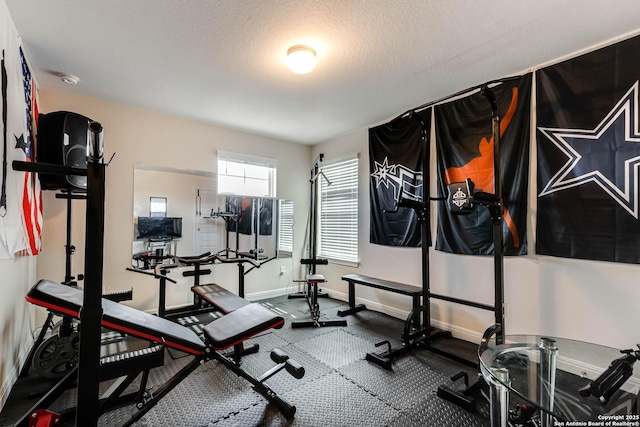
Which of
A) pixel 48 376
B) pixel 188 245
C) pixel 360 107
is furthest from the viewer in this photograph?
pixel 188 245

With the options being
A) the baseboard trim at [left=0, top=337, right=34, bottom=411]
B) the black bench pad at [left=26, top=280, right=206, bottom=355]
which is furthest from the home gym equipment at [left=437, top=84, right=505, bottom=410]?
the baseboard trim at [left=0, top=337, right=34, bottom=411]

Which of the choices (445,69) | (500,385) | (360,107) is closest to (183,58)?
(360,107)

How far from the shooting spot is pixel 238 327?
6.31ft

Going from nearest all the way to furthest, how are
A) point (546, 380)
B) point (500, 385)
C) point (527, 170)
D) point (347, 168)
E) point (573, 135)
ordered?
point (500, 385) → point (546, 380) → point (573, 135) → point (527, 170) → point (347, 168)

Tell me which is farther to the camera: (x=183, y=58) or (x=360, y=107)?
(x=360, y=107)

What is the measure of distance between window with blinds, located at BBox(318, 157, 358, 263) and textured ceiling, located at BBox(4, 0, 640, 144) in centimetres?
142

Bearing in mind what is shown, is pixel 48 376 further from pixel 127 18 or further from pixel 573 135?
pixel 573 135

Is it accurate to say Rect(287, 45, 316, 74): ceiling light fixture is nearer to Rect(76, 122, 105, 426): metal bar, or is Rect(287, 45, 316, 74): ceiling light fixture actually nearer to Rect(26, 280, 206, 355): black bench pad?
Rect(76, 122, 105, 426): metal bar

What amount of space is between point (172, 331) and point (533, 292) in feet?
9.71

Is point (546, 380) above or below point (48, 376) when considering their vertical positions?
above

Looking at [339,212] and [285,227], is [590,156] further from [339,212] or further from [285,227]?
[285,227]

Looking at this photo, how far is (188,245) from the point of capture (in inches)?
152

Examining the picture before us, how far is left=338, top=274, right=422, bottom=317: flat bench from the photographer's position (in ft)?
10.4

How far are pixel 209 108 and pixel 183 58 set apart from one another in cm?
110
